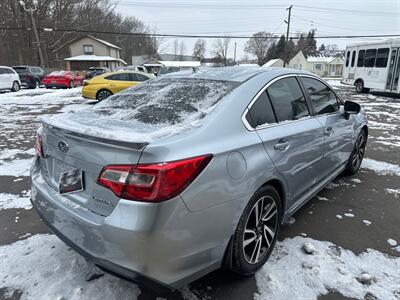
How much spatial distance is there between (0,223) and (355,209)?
403cm

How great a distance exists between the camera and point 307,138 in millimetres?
3076

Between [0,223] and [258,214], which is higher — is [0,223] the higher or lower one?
the lower one

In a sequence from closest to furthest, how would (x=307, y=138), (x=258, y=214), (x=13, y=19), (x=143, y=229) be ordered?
1. (x=143, y=229)
2. (x=258, y=214)
3. (x=307, y=138)
4. (x=13, y=19)

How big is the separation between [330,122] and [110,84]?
11.8 m

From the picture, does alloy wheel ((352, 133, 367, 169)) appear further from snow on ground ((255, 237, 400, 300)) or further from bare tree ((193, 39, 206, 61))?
bare tree ((193, 39, 206, 61))

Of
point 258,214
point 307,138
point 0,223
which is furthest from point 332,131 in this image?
point 0,223

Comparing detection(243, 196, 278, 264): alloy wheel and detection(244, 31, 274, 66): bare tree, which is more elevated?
detection(244, 31, 274, 66): bare tree

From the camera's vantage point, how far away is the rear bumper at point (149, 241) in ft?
5.86

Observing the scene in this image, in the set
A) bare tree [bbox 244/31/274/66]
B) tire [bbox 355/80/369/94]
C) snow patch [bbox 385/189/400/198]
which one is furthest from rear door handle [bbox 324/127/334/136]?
bare tree [bbox 244/31/274/66]

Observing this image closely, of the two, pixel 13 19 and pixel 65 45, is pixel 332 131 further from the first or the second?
pixel 65 45

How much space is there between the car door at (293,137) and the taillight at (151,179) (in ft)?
2.84

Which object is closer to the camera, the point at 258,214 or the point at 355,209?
the point at 258,214

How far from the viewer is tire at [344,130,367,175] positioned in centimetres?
475

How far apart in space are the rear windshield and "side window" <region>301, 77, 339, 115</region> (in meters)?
1.18
